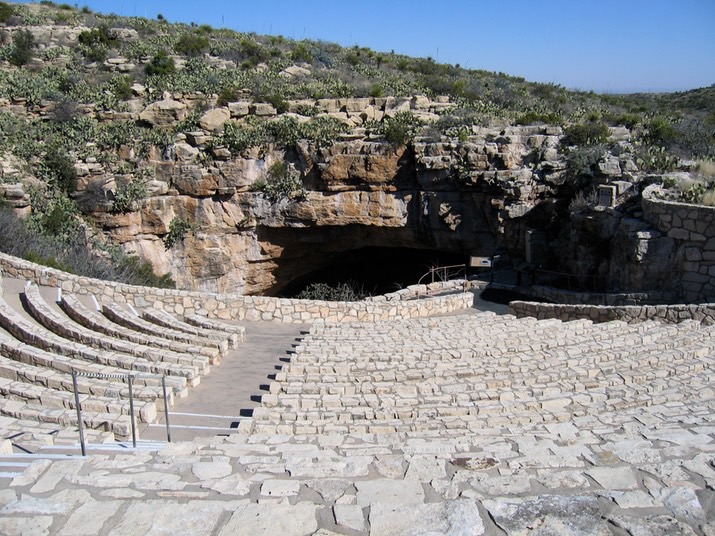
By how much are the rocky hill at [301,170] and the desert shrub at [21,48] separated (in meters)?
0.13

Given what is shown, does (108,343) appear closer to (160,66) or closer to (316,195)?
(316,195)

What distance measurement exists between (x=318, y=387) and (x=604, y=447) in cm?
411

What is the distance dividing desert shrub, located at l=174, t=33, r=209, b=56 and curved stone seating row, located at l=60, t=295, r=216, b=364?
19.9m

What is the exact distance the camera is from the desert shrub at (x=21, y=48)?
985 inches

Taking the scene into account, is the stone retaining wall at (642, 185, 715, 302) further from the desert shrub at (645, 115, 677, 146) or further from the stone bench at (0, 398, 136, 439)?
the stone bench at (0, 398, 136, 439)

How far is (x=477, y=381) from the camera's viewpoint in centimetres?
812

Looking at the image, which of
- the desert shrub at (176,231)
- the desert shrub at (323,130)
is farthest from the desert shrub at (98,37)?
the desert shrub at (323,130)

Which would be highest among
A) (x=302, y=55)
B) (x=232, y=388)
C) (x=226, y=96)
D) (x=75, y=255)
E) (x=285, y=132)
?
(x=302, y=55)

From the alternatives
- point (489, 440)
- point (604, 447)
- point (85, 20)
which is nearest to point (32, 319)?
point (489, 440)

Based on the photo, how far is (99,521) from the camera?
12.7 feet

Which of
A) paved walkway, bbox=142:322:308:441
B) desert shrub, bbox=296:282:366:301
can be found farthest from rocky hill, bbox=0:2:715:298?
paved walkway, bbox=142:322:308:441

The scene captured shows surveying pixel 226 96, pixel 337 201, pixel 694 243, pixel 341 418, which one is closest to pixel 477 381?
pixel 341 418

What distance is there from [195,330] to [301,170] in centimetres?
1055

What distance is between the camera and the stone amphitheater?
391 centimetres
